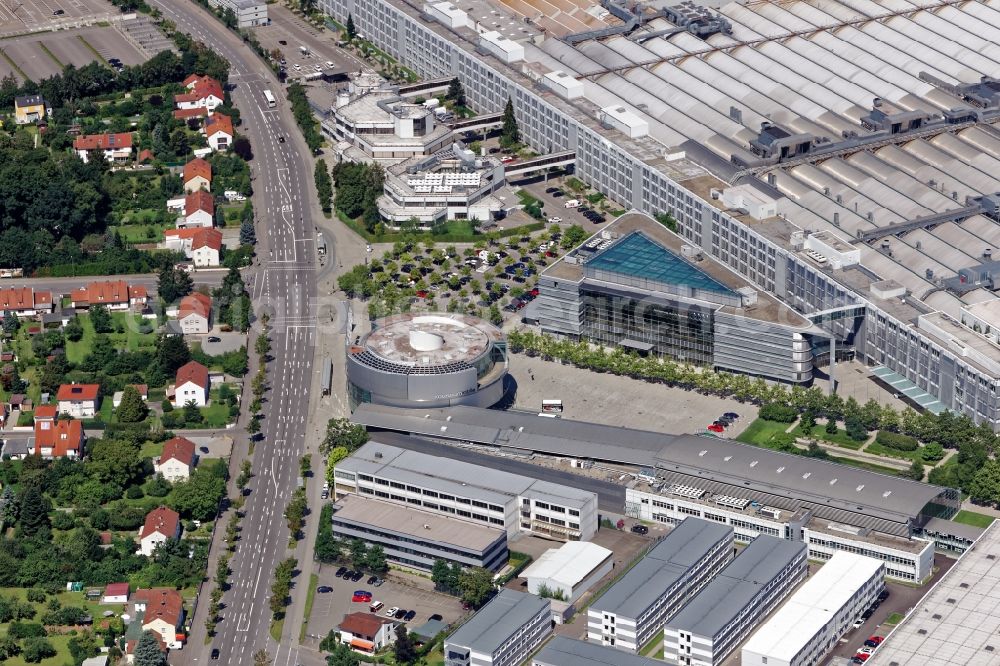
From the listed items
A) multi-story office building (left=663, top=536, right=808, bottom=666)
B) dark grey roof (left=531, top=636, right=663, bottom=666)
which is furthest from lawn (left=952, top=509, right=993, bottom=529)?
dark grey roof (left=531, top=636, right=663, bottom=666)

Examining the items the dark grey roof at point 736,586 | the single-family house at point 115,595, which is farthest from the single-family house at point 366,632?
the dark grey roof at point 736,586

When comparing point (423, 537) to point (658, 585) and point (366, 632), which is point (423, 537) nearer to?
point (366, 632)

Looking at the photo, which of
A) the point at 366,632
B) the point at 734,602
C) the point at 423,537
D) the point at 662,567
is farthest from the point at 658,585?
the point at 366,632

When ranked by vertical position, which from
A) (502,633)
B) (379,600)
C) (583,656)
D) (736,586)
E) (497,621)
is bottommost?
(379,600)

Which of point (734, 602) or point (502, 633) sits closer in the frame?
point (502, 633)

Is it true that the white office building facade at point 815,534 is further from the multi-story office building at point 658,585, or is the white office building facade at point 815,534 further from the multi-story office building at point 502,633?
the multi-story office building at point 502,633
